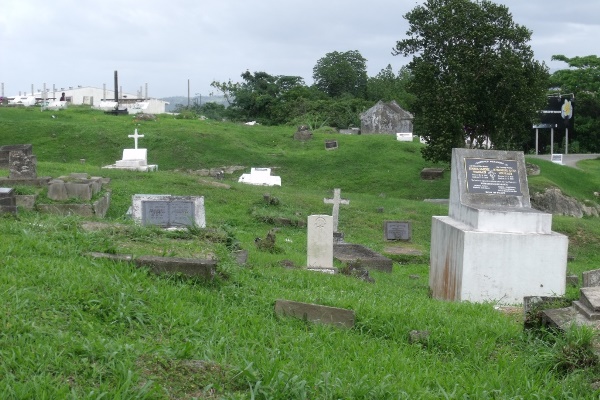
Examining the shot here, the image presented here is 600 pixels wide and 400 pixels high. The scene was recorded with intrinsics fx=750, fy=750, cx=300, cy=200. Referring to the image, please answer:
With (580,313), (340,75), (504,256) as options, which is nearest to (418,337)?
(580,313)

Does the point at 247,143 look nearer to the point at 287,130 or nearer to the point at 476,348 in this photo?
the point at 287,130

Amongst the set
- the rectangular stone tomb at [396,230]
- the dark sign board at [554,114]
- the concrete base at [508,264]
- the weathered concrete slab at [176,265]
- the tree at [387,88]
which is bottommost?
the rectangular stone tomb at [396,230]

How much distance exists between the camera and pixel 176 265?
6062mm

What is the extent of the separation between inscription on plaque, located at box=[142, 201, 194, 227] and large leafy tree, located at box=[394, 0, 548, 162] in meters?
14.6

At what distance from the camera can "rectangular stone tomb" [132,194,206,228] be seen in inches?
469

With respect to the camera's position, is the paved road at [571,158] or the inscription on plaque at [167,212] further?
the paved road at [571,158]

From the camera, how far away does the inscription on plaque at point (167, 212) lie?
1189cm

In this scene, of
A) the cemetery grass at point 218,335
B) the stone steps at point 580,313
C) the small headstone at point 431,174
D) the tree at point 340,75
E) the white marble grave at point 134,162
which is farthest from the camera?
the tree at point 340,75

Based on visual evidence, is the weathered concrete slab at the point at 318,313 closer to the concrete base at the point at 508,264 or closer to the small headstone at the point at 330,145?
the concrete base at the point at 508,264

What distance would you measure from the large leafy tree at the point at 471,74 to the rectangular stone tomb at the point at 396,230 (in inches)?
302

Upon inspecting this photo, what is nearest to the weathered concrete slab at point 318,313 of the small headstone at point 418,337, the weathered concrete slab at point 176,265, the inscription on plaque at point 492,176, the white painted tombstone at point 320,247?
the small headstone at point 418,337

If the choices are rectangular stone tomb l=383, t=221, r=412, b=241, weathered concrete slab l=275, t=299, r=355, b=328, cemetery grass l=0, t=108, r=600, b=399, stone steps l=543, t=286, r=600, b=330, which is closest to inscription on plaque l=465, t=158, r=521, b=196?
cemetery grass l=0, t=108, r=600, b=399

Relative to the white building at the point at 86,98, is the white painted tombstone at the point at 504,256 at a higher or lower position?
lower

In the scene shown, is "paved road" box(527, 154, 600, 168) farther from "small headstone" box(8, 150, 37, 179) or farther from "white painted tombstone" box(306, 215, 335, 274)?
"white painted tombstone" box(306, 215, 335, 274)
